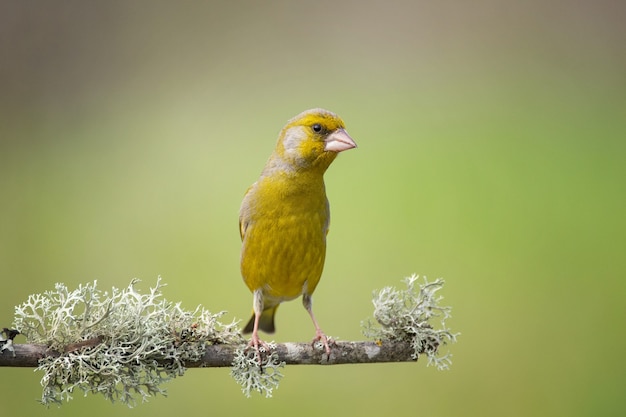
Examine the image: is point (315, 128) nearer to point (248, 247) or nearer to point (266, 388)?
point (248, 247)

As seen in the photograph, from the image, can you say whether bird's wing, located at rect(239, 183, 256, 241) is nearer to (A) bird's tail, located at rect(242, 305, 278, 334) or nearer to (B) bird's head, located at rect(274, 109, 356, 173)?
(B) bird's head, located at rect(274, 109, 356, 173)

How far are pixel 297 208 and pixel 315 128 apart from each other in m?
0.31

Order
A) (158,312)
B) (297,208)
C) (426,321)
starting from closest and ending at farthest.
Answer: (158,312) → (426,321) → (297,208)

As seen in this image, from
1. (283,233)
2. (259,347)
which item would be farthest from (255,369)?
(283,233)

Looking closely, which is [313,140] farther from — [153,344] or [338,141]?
[153,344]

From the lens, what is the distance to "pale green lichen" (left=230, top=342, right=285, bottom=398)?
251 centimetres

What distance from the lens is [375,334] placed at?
104 inches

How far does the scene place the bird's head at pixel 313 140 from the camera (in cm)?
269

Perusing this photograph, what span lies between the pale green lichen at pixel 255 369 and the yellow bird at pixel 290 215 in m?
0.20

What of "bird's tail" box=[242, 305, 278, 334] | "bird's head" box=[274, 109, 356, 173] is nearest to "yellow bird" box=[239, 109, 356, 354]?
"bird's head" box=[274, 109, 356, 173]

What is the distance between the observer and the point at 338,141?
266 cm

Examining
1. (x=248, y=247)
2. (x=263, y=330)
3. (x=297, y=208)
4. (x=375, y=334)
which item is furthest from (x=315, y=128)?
(x=263, y=330)

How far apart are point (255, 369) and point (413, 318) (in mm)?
543

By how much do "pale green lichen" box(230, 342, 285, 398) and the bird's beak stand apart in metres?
0.69
